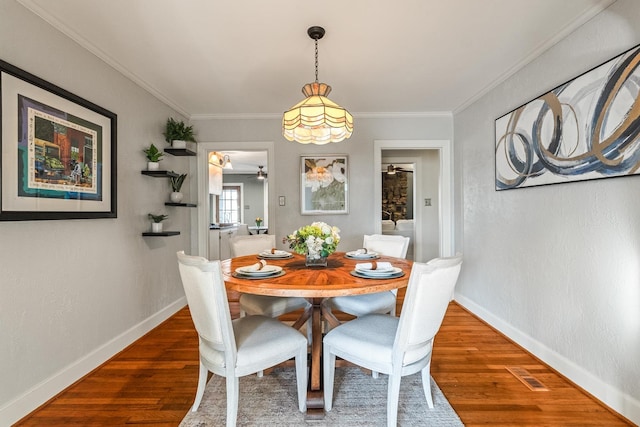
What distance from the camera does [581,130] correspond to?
1885 millimetres

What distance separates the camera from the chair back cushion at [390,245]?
2.62 meters

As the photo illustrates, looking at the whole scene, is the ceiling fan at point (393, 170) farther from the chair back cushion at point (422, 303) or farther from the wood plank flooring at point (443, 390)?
the chair back cushion at point (422, 303)

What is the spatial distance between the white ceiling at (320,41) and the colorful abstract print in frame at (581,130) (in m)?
0.41

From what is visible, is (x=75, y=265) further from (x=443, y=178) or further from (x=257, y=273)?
(x=443, y=178)

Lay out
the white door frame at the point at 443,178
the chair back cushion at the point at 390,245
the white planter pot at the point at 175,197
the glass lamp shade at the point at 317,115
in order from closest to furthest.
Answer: the glass lamp shade at the point at 317,115 → the chair back cushion at the point at 390,245 → the white planter pot at the point at 175,197 → the white door frame at the point at 443,178

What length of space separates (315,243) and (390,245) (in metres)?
1.03

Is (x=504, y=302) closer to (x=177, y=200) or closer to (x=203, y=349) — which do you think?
(x=203, y=349)

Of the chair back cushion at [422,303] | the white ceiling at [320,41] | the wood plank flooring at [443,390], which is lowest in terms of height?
the wood plank flooring at [443,390]

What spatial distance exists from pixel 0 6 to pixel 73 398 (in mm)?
2209

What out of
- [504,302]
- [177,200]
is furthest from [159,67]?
[504,302]

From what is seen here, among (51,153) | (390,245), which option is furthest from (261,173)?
(51,153)

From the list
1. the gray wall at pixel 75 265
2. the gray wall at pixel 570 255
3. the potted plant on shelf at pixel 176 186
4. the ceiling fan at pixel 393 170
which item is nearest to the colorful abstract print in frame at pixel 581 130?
the gray wall at pixel 570 255

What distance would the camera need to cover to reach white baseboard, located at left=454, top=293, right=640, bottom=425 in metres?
1.64

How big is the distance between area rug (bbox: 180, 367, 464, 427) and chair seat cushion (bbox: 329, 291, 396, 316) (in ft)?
1.37
